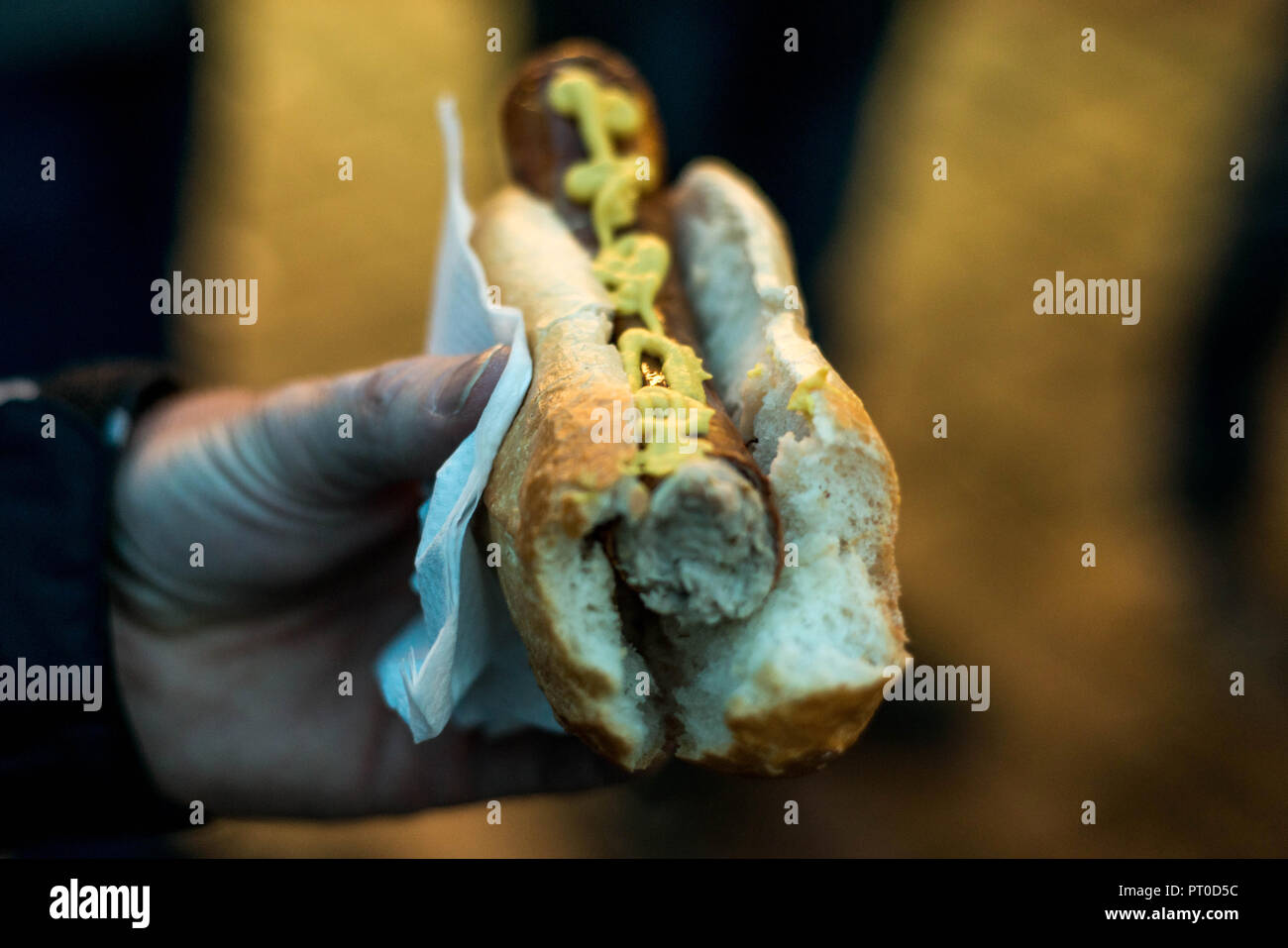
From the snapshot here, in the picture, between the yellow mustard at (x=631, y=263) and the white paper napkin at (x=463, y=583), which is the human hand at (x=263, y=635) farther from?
the yellow mustard at (x=631, y=263)

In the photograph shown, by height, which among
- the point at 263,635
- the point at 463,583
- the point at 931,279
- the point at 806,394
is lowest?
the point at 263,635

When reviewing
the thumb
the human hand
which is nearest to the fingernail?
the thumb

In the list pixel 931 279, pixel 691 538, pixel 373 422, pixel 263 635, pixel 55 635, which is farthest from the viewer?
pixel 931 279

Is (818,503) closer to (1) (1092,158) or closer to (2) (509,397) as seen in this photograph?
(2) (509,397)

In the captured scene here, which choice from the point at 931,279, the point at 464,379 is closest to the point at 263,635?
the point at 464,379

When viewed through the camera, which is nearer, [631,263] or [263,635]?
[631,263]

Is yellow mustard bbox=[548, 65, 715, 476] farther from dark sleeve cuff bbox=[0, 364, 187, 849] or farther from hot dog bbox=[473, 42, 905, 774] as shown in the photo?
dark sleeve cuff bbox=[0, 364, 187, 849]

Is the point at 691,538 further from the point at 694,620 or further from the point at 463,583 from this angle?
the point at 463,583

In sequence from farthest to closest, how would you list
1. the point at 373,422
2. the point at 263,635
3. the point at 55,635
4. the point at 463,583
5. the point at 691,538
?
the point at 263,635 → the point at 55,635 → the point at 373,422 → the point at 463,583 → the point at 691,538
